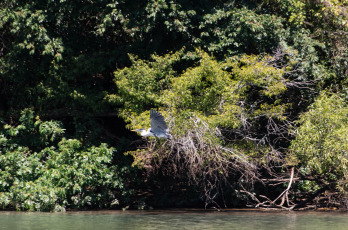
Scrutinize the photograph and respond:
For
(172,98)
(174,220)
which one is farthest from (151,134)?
(174,220)

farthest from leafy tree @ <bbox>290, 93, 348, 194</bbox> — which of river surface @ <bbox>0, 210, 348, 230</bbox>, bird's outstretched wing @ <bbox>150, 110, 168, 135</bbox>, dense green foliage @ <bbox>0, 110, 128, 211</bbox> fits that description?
dense green foliage @ <bbox>0, 110, 128, 211</bbox>

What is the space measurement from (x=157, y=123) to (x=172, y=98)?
156cm

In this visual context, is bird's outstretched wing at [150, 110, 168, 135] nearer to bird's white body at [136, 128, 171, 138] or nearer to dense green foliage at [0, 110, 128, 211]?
bird's white body at [136, 128, 171, 138]

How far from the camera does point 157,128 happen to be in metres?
13.1

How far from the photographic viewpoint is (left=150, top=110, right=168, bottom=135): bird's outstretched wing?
1280 cm

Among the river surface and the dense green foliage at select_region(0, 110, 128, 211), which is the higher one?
the dense green foliage at select_region(0, 110, 128, 211)

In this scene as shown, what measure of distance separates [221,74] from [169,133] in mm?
2342

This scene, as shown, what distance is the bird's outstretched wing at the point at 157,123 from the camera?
12.8 meters

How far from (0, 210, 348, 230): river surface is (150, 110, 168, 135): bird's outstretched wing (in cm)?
201

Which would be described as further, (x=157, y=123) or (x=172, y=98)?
(x=172, y=98)

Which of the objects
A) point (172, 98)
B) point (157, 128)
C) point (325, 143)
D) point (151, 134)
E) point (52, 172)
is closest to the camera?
point (151, 134)

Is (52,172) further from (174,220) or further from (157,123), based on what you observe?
(174,220)

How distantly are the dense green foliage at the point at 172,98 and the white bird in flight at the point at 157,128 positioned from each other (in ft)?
2.45

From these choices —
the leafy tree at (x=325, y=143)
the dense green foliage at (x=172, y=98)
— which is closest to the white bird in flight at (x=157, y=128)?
the dense green foliage at (x=172, y=98)
